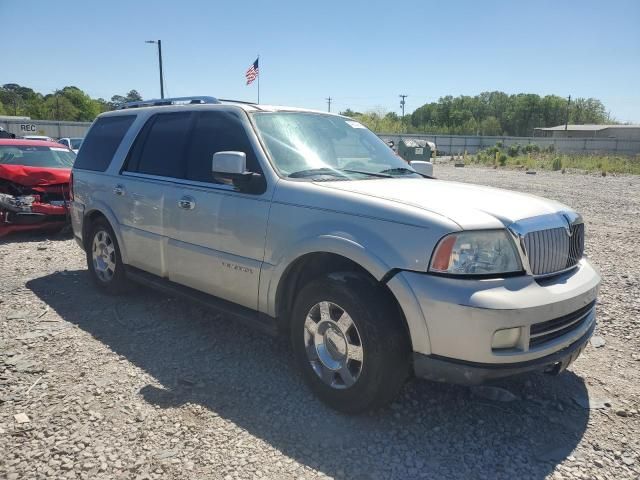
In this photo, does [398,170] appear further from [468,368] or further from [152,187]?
[152,187]

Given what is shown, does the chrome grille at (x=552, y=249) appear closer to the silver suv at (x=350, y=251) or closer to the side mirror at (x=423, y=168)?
the silver suv at (x=350, y=251)

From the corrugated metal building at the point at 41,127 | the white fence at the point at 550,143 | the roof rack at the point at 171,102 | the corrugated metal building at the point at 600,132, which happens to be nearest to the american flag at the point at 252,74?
the roof rack at the point at 171,102

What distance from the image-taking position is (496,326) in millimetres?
2574

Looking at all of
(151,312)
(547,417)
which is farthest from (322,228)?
(151,312)

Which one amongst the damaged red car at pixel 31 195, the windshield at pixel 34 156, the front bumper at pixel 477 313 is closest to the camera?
the front bumper at pixel 477 313

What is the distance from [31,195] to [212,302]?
5.66 metres

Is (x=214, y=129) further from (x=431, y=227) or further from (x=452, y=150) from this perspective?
(x=452, y=150)

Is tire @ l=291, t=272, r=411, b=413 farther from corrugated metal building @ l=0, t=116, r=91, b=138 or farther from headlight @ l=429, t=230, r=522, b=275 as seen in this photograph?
corrugated metal building @ l=0, t=116, r=91, b=138

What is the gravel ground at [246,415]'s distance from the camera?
8.82 feet

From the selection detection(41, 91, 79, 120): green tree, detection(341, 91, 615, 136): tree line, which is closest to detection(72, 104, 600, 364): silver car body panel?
detection(41, 91, 79, 120): green tree

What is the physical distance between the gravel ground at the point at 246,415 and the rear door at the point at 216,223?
62 centimetres

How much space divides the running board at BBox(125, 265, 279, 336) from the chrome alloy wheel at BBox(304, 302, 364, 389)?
387 mm

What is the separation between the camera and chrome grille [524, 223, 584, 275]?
2.84 m

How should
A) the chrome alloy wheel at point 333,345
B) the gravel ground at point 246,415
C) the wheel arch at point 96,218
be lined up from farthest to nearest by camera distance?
the wheel arch at point 96,218 → the chrome alloy wheel at point 333,345 → the gravel ground at point 246,415
